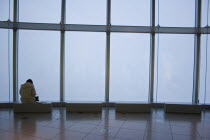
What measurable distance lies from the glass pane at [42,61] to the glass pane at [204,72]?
7.06 metres

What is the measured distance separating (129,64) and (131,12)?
2.59m

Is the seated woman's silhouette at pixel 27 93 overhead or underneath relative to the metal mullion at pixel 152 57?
underneath

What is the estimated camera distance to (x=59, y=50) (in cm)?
991

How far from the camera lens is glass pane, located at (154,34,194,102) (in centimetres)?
995

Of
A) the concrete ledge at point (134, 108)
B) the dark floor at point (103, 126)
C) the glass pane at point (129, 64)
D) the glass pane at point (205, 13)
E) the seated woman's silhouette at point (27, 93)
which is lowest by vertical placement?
the dark floor at point (103, 126)

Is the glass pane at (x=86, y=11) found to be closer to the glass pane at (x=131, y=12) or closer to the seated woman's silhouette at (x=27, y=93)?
the glass pane at (x=131, y=12)

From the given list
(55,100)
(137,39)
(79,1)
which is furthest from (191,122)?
(79,1)

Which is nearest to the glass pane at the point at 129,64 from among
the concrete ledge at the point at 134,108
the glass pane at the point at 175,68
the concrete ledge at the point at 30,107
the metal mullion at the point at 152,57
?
the metal mullion at the point at 152,57

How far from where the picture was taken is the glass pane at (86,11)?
966 centimetres

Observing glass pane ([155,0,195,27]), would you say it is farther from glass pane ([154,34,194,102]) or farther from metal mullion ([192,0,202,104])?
glass pane ([154,34,194,102])

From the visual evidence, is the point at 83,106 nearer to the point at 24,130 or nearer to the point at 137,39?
the point at 24,130

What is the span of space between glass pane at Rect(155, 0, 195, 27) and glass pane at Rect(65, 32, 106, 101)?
10.0 ft

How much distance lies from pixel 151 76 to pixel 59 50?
15.5 feet

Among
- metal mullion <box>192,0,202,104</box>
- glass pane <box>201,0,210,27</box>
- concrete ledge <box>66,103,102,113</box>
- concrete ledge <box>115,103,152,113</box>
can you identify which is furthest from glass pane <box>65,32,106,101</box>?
glass pane <box>201,0,210,27</box>
